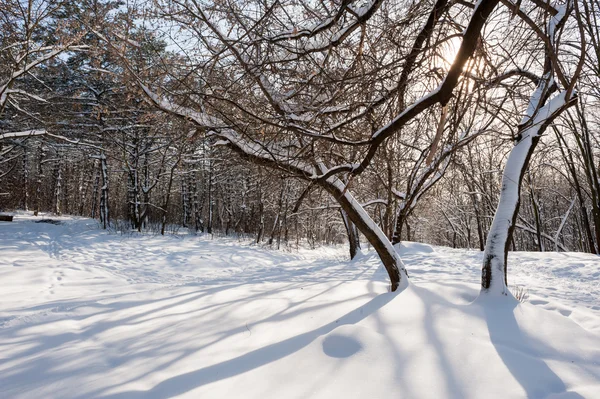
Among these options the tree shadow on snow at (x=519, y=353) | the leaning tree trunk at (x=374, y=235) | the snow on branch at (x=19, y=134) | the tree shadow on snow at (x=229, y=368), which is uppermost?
the snow on branch at (x=19, y=134)

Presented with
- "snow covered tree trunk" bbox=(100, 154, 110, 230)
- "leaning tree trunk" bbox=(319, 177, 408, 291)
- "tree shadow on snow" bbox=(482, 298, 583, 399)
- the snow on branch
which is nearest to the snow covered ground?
"tree shadow on snow" bbox=(482, 298, 583, 399)

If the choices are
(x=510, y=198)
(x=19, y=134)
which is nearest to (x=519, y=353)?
(x=510, y=198)

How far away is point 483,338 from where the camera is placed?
2.57 meters

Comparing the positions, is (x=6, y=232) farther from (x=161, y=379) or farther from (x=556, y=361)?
(x=556, y=361)

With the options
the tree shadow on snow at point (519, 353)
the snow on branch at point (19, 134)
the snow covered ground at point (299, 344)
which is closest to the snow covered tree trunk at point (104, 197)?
the snow on branch at point (19, 134)

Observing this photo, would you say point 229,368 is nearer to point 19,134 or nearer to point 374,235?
point 374,235

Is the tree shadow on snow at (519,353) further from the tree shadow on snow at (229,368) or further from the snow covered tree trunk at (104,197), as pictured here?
the snow covered tree trunk at (104,197)

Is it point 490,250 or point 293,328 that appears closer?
point 293,328

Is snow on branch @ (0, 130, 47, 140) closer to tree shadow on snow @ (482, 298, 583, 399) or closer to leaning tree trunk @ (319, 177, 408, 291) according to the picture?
leaning tree trunk @ (319, 177, 408, 291)

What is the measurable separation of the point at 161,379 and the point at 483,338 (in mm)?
2562

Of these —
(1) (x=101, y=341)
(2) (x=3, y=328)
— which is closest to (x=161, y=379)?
(1) (x=101, y=341)

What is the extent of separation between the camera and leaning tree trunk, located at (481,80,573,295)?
11.2ft

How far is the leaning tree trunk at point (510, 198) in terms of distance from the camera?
11.2 ft

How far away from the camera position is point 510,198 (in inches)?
145
